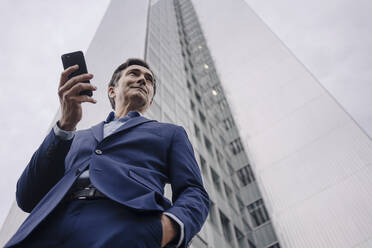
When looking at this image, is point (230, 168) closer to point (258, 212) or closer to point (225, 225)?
point (258, 212)

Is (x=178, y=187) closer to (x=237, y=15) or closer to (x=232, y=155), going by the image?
(x=232, y=155)

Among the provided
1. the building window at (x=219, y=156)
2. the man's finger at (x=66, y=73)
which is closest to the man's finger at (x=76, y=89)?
the man's finger at (x=66, y=73)

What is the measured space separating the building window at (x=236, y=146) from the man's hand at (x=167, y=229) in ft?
75.7

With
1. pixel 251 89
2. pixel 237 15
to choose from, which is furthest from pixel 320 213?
pixel 237 15

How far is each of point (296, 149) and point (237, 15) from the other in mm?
21664

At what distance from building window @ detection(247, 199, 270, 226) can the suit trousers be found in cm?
1900

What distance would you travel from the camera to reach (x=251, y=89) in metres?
24.4

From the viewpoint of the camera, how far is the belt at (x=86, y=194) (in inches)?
57.0

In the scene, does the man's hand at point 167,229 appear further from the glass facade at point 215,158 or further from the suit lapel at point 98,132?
the glass facade at point 215,158

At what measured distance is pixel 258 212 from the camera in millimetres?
19234

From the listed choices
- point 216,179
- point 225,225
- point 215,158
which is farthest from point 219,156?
point 225,225

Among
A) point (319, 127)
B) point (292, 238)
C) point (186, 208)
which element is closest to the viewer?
point (186, 208)

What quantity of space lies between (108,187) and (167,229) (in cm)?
37

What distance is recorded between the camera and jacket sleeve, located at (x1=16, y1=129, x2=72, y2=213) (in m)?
1.76
